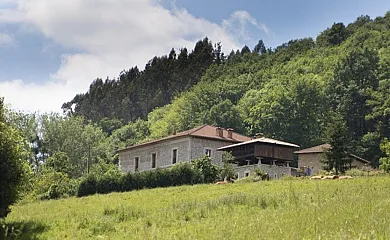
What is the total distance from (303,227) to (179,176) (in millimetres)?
29701

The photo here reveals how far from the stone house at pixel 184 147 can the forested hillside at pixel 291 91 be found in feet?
57.0

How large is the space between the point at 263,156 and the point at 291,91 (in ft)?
108

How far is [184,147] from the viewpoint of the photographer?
170 ft

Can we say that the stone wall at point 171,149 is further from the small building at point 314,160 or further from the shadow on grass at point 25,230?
the shadow on grass at point 25,230

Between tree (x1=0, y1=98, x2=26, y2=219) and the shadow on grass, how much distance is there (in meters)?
0.66

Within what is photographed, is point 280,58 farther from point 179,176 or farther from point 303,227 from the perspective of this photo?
point 303,227

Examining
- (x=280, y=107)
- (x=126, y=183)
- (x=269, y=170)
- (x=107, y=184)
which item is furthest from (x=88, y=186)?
(x=280, y=107)

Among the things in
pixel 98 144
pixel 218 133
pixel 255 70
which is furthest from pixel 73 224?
pixel 255 70

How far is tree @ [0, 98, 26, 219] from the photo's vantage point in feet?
62.4

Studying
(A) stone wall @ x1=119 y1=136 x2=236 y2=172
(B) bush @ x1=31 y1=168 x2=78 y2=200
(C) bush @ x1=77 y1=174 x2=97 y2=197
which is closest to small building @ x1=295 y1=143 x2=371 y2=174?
(A) stone wall @ x1=119 y1=136 x2=236 y2=172

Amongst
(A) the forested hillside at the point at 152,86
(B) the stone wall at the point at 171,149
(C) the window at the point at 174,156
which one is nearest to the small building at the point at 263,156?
(B) the stone wall at the point at 171,149

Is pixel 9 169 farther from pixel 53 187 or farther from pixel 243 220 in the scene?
pixel 53 187

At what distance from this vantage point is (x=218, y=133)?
5431 cm

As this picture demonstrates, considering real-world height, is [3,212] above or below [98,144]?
below
